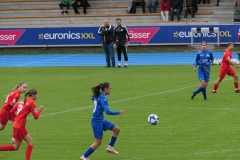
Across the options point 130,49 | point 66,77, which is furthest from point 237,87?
point 130,49

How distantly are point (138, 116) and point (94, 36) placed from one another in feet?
73.8

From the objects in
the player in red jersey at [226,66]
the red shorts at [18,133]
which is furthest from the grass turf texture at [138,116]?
the red shorts at [18,133]

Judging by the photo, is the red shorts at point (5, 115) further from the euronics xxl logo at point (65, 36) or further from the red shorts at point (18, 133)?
the euronics xxl logo at point (65, 36)

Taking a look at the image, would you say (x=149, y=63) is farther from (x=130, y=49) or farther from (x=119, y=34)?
(x=130, y=49)

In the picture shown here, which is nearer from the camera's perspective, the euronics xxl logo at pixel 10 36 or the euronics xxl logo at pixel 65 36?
the euronics xxl logo at pixel 65 36

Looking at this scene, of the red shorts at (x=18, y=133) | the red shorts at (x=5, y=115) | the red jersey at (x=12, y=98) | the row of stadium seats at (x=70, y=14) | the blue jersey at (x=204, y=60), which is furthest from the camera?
the row of stadium seats at (x=70, y=14)

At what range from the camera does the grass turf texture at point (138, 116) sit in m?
14.4

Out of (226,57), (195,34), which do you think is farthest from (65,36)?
(226,57)

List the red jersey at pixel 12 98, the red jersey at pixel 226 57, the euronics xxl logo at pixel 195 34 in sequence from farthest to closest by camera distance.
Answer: the euronics xxl logo at pixel 195 34 → the red jersey at pixel 226 57 → the red jersey at pixel 12 98

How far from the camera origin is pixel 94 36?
41.2 metres

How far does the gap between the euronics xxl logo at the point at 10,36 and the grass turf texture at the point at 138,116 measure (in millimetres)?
11127

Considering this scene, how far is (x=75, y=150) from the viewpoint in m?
14.6

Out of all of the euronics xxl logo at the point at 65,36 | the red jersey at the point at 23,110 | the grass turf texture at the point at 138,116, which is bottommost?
the euronics xxl logo at the point at 65,36

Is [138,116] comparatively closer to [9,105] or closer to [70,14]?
[9,105]
